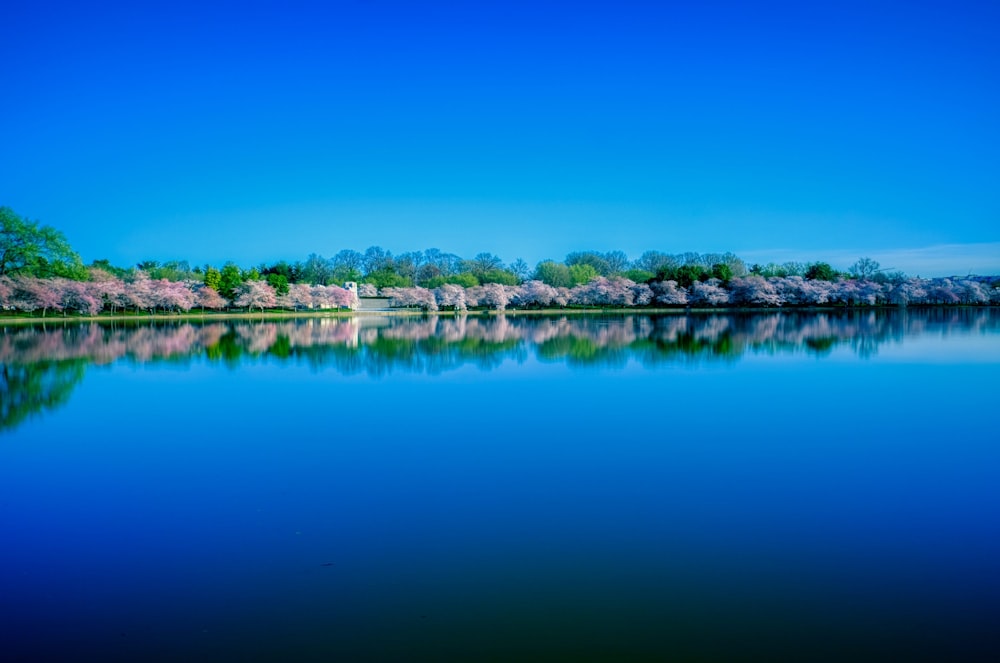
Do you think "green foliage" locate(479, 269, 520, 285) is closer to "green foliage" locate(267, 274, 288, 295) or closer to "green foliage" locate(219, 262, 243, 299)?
"green foliage" locate(267, 274, 288, 295)

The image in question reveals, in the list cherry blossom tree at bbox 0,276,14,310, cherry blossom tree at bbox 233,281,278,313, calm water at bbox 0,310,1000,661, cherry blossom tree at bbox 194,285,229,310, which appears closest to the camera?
calm water at bbox 0,310,1000,661

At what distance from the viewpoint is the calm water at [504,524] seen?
13.9ft

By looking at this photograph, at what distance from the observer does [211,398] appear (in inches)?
552

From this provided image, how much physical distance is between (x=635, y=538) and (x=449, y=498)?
2.09 metres

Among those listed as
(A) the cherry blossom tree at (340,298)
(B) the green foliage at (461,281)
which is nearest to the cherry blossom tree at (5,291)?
(A) the cherry blossom tree at (340,298)

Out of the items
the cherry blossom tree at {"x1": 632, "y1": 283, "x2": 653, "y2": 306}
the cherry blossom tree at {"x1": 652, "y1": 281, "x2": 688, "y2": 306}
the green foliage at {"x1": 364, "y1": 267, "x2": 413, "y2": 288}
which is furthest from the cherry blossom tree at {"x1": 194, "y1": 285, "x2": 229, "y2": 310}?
the cherry blossom tree at {"x1": 652, "y1": 281, "x2": 688, "y2": 306}

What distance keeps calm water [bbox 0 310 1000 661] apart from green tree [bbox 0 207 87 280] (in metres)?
44.3

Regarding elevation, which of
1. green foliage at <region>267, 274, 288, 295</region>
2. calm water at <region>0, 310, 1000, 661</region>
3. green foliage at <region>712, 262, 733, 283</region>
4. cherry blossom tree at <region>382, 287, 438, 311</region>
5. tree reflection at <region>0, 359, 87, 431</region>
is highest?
green foliage at <region>712, 262, 733, 283</region>

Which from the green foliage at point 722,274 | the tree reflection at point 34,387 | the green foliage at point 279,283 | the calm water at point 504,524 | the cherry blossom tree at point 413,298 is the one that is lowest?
the calm water at point 504,524

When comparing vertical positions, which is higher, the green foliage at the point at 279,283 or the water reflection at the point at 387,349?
the green foliage at the point at 279,283

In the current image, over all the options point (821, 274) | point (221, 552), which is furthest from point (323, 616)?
point (821, 274)

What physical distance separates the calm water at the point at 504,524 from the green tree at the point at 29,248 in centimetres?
4434

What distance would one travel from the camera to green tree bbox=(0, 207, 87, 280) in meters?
49.8

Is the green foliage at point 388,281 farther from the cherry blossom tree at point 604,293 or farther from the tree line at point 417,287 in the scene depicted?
the cherry blossom tree at point 604,293
